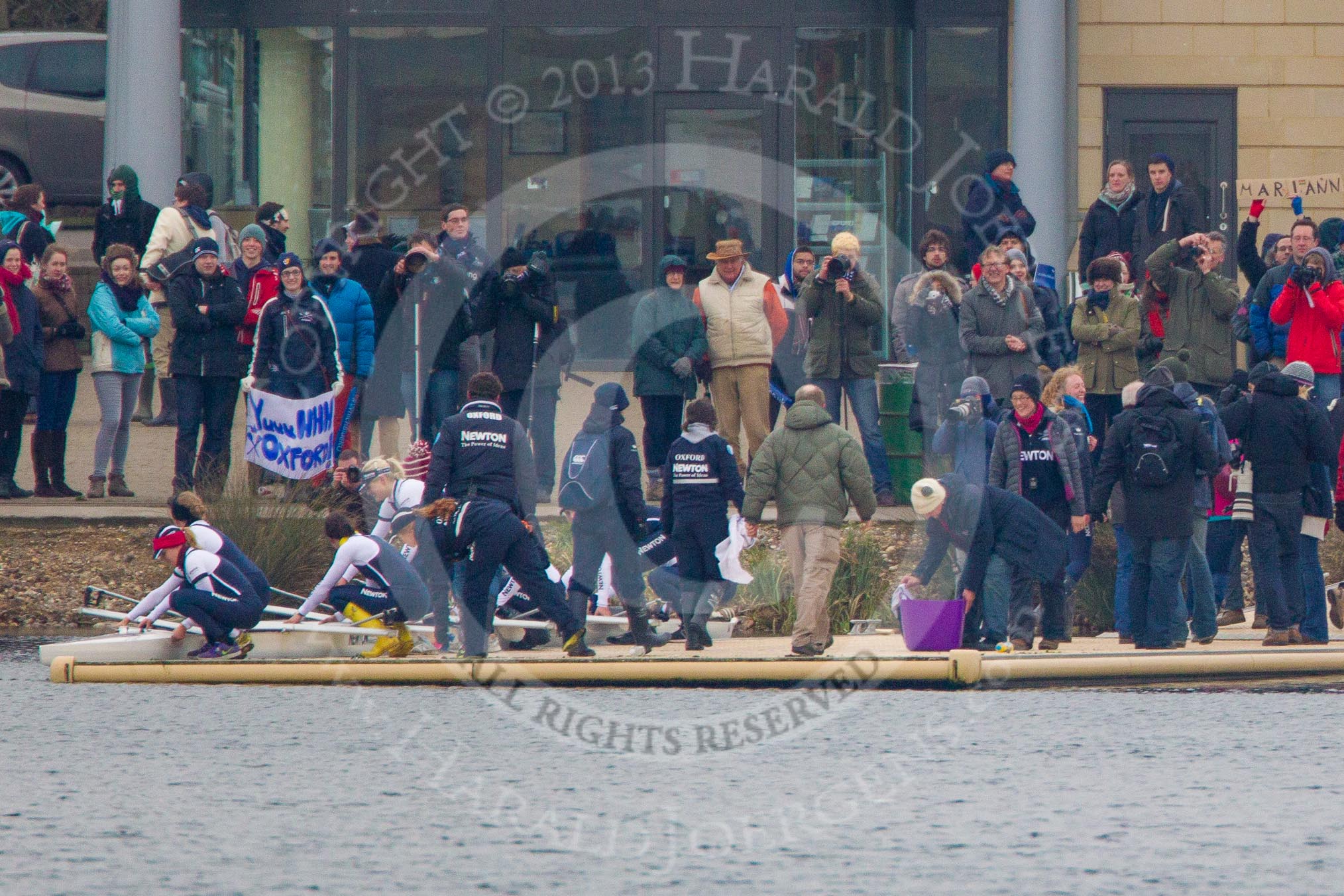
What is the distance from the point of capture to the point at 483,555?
11594 millimetres

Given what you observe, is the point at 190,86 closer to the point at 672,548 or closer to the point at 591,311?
the point at 591,311

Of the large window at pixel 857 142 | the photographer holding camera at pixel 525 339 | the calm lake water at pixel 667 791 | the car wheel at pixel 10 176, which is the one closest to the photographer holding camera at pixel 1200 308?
the calm lake water at pixel 667 791

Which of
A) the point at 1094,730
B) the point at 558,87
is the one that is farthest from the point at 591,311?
the point at 1094,730

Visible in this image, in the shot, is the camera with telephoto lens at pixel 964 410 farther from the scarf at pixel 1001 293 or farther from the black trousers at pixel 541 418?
the black trousers at pixel 541 418

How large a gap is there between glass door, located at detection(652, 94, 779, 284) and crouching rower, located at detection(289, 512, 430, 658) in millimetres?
8930

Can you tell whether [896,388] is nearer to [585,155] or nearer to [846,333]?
[846,333]

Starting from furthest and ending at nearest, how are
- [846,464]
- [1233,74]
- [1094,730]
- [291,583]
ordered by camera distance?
[1233,74]
[291,583]
[846,464]
[1094,730]

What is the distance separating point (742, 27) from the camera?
68.8 ft

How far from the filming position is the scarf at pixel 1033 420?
12664mm

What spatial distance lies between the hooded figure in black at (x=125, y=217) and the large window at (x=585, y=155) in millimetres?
5202

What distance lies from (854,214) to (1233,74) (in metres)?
4.03

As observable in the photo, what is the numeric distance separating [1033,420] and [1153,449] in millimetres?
859

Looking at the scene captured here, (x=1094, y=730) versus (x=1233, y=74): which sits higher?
(x=1233, y=74)

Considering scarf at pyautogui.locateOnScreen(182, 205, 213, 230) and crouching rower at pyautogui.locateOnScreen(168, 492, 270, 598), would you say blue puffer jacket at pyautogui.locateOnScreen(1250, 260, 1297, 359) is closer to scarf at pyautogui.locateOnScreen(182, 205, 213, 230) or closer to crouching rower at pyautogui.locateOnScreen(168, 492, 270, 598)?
crouching rower at pyautogui.locateOnScreen(168, 492, 270, 598)
